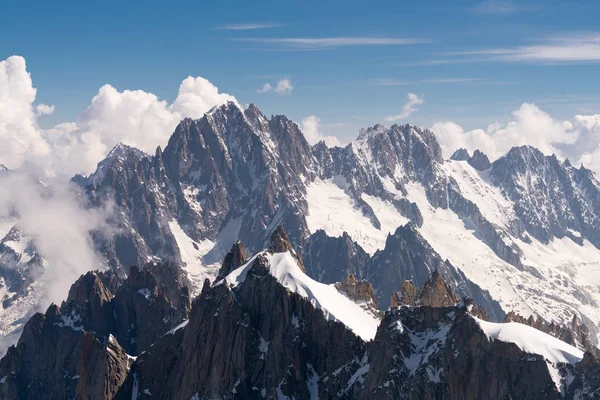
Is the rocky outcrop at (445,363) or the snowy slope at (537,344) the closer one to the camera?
the snowy slope at (537,344)

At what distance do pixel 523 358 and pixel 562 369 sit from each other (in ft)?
30.4

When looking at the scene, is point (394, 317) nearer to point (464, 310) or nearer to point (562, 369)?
point (464, 310)

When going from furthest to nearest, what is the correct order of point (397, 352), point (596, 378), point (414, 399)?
point (397, 352), point (414, 399), point (596, 378)

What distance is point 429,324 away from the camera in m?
194

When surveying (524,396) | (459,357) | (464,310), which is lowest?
(524,396)

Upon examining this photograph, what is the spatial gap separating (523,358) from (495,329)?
12.7 m

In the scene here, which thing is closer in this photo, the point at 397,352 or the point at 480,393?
the point at 480,393

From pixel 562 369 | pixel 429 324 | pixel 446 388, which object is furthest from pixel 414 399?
pixel 562 369

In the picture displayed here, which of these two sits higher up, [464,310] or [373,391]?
[464,310]

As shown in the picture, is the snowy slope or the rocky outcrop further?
the rocky outcrop

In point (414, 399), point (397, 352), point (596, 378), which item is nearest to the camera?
point (596, 378)

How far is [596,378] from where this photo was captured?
163 m

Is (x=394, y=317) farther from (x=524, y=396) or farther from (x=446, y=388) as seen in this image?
(x=524, y=396)

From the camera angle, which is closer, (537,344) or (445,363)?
(537,344)
